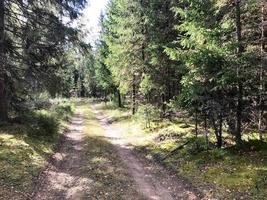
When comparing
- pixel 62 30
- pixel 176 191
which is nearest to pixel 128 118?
pixel 62 30

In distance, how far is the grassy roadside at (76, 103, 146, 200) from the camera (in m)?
12.3

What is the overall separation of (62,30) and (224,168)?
10535mm

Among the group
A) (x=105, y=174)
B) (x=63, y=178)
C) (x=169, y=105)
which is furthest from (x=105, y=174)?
(x=169, y=105)

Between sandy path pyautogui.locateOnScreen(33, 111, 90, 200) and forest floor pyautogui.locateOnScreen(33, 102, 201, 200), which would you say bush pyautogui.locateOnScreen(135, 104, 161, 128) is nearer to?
forest floor pyautogui.locateOnScreen(33, 102, 201, 200)

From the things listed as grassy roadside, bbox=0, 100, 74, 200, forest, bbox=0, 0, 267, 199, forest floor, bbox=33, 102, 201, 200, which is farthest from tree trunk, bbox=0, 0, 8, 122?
forest floor, bbox=33, 102, 201, 200

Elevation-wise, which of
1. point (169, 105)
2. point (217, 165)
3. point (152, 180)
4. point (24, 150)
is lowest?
point (152, 180)

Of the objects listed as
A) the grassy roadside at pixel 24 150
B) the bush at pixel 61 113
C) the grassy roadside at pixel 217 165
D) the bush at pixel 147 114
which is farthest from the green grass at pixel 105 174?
the bush at pixel 61 113

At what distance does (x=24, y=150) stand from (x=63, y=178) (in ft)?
11.1

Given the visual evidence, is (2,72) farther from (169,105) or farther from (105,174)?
(169,105)

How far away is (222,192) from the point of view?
12.3 m

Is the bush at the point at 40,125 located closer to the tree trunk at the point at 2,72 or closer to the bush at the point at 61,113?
the tree trunk at the point at 2,72

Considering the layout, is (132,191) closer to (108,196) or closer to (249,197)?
(108,196)

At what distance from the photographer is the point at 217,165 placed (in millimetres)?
14969

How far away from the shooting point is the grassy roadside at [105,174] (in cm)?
1234
